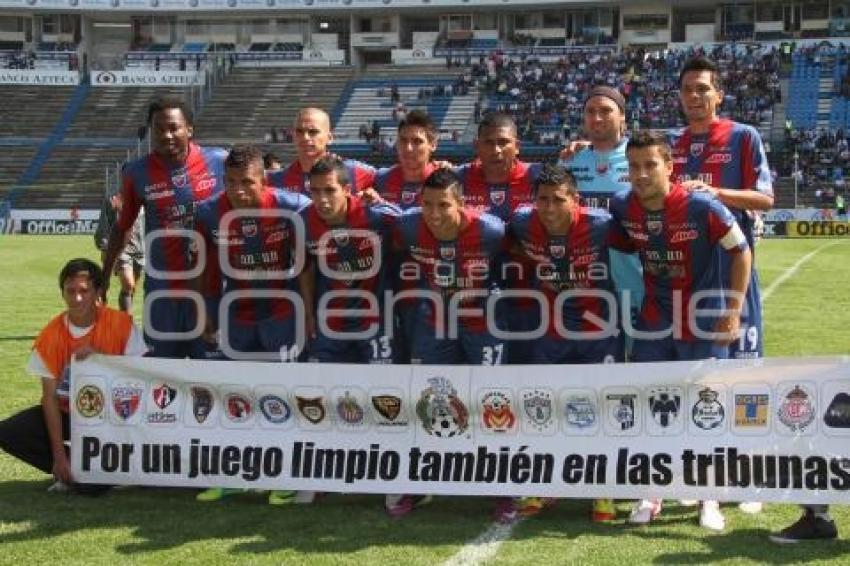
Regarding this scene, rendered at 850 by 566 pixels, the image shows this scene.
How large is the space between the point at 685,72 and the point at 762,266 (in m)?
15.6

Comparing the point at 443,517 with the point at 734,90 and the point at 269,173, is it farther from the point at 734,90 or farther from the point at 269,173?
the point at 734,90

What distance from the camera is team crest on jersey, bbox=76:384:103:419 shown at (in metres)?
→ 5.52

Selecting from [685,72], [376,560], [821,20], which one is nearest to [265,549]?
[376,560]

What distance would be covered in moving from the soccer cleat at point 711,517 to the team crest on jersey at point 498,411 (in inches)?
39.1

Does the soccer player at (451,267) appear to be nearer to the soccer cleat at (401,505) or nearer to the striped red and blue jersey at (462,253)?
the striped red and blue jersey at (462,253)

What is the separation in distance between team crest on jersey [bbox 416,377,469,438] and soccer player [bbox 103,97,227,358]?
1.54 m

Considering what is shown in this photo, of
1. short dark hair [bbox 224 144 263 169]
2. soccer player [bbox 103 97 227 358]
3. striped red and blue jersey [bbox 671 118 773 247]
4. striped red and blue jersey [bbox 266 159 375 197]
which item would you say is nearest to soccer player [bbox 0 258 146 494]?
soccer player [bbox 103 97 227 358]

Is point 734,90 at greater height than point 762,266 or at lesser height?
greater

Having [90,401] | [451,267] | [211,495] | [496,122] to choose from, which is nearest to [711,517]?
[451,267]

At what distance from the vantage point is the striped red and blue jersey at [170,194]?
610cm

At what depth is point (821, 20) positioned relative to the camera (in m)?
50.9

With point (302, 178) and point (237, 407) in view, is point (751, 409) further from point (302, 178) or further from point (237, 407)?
point (302, 178)

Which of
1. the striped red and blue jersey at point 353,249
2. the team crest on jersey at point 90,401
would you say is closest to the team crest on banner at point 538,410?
the striped red and blue jersey at point 353,249

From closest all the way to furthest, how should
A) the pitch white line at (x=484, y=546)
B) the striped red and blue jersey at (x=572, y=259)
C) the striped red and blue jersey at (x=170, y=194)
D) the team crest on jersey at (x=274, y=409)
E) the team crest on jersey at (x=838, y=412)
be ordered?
1. the pitch white line at (x=484, y=546)
2. the team crest on jersey at (x=838, y=412)
3. the striped red and blue jersey at (x=572, y=259)
4. the team crest on jersey at (x=274, y=409)
5. the striped red and blue jersey at (x=170, y=194)
